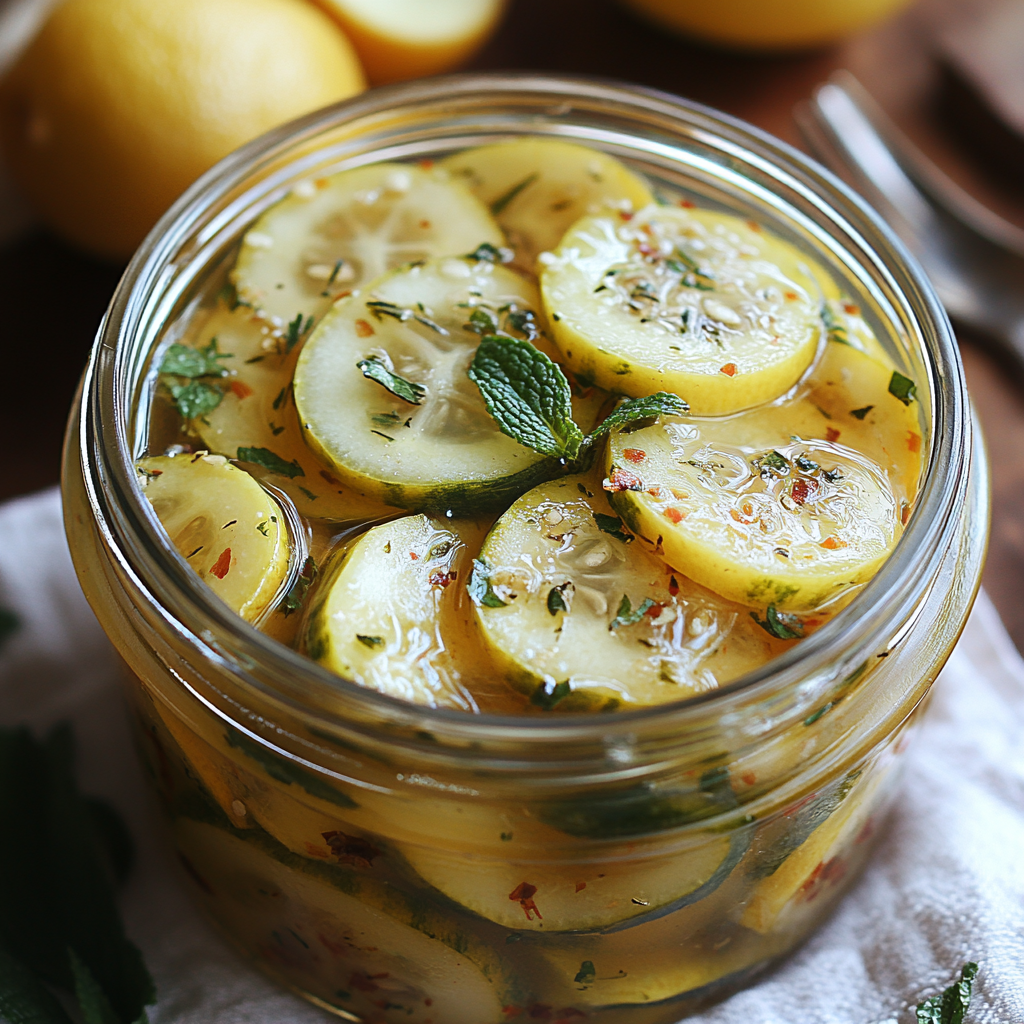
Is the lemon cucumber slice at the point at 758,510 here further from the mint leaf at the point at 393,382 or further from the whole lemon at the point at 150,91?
the whole lemon at the point at 150,91

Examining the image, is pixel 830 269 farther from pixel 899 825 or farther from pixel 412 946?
pixel 412 946

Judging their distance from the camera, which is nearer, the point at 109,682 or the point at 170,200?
the point at 109,682

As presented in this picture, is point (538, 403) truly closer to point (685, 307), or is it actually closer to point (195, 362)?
point (685, 307)

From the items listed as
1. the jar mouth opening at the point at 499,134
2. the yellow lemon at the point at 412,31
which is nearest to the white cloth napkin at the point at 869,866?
the jar mouth opening at the point at 499,134

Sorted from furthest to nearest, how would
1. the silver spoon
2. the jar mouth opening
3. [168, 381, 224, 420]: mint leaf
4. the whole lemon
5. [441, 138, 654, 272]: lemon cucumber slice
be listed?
the silver spoon → the whole lemon → [441, 138, 654, 272]: lemon cucumber slice → [168, 381, 224, 420]: mint leaf → the jar mouth opening

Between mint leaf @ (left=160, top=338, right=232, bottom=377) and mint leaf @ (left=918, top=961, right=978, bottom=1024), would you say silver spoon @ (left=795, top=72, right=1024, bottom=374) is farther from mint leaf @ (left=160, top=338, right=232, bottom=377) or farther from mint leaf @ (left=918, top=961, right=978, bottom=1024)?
mint leaf @ (left=160, top=338, right=232, bottom=377)

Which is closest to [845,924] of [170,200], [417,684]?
[417,684]

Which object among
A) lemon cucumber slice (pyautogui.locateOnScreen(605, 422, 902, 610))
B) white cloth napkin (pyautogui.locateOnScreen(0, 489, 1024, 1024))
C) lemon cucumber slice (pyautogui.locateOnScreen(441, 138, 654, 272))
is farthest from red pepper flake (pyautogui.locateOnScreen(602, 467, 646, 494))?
white cloth napkin (pyautogui.locateOnScreen(0, 489, 1024, 1024))
